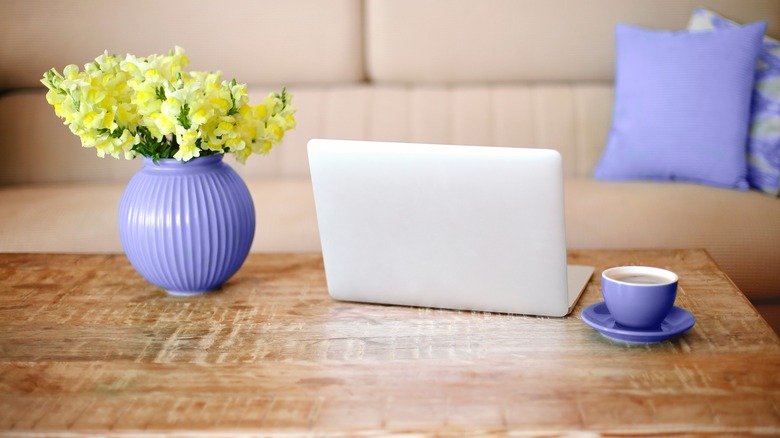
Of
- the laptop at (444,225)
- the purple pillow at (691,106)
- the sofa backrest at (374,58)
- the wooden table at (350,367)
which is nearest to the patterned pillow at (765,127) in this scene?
the purple pillow at (691,106)

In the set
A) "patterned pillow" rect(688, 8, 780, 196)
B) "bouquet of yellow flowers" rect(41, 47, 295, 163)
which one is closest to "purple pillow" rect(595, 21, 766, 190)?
"patterned pillow" rect(688, 8, 780, 196)

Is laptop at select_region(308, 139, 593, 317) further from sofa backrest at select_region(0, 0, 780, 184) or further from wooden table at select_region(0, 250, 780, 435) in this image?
sofa backrest at select_region(0, 0, 780, 184)

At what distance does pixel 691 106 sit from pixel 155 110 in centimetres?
154

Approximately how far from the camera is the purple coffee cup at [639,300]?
104 cm

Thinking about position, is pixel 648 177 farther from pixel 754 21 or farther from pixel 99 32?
pixel 99 32

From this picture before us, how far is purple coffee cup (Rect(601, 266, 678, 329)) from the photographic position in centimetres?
104

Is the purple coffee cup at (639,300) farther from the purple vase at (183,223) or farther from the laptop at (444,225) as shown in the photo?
the purple vase at (183,223)

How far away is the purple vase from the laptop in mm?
177

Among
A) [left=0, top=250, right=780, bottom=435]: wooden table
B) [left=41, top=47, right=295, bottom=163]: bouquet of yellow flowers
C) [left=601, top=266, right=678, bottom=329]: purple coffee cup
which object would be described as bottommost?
[left=0, top=250, right=780, bottom=435]: wooden table

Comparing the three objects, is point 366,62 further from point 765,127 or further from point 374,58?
point 765,127

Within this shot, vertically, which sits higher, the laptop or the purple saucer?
the laptop

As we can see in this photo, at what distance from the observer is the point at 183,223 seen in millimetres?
1256

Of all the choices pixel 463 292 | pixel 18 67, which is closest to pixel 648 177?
pixel 463 292

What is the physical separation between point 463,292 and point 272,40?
163 cm
